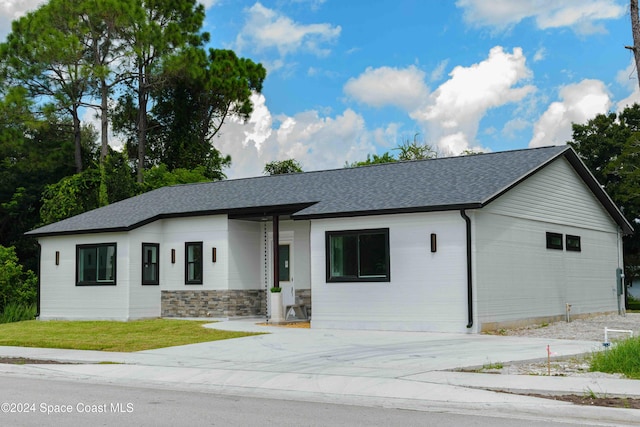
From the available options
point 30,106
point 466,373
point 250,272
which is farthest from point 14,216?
point 466,373

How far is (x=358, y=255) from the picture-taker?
20453 millimetres

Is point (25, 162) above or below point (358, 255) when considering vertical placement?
above

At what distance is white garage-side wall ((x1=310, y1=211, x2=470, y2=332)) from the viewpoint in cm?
1906

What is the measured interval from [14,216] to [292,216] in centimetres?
2775

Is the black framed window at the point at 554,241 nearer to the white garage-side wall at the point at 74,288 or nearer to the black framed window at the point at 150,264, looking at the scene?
the black framed window at the point at 150,264

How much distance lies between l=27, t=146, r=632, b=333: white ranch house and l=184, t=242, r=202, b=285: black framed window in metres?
0.05

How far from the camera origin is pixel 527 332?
19.5 m

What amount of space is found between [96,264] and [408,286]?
1128 centimetres

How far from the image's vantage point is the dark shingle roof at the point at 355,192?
20109mm

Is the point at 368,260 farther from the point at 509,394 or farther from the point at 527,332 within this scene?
the point at 509,394

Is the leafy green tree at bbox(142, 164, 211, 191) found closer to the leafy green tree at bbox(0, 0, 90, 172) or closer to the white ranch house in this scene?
the leafy green tree at bbox(0, 0, 90, 172)

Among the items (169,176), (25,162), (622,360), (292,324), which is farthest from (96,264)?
(25,162)

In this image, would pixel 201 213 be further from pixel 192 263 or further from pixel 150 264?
pixel 150 264

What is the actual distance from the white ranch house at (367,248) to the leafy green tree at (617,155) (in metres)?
10.9
